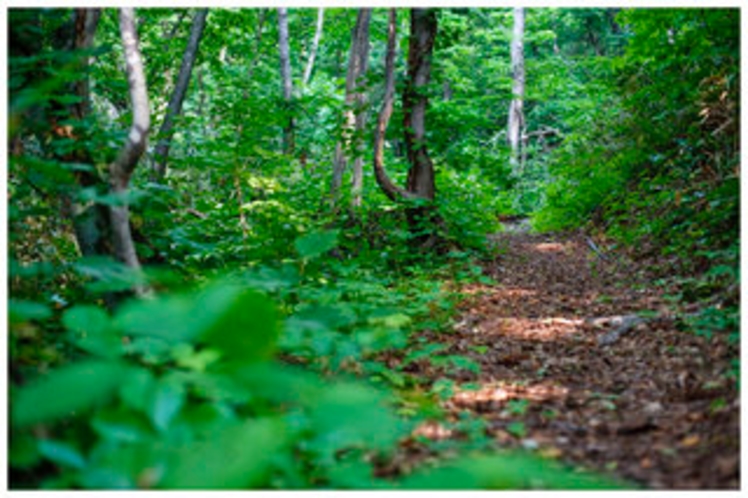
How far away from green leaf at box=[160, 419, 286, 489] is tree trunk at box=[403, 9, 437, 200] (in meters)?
6.16

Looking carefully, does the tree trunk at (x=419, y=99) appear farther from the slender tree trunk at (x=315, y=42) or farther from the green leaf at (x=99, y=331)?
the slender tree trunk at (x=315, y=42)

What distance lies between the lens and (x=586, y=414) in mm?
2783

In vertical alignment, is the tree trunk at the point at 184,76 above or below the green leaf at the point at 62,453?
above

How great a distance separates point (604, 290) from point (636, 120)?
3.67m

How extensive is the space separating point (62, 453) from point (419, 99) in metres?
6.34

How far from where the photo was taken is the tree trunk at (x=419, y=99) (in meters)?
7.25

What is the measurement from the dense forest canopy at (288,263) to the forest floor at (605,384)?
0.08 m

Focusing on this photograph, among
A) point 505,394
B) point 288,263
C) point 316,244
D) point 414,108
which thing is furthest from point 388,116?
point 505,394

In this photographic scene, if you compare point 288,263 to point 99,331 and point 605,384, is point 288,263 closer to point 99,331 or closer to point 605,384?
point 605,384

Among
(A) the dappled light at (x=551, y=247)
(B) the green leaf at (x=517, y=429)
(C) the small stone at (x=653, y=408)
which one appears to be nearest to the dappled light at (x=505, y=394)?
(B) the green leaf at (x=517, y=429)
